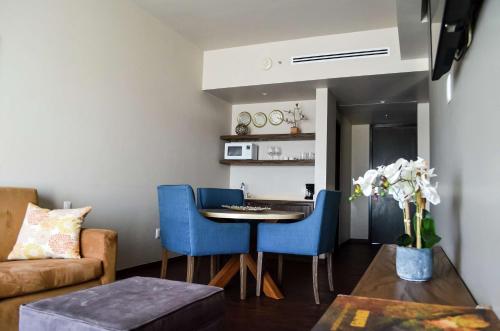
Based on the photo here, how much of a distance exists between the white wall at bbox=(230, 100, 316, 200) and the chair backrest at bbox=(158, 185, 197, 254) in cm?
281

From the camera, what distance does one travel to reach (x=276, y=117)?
19.5ft

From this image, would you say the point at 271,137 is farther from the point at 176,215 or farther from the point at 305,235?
the point at 176,215

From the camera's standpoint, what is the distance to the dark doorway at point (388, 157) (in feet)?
23.2

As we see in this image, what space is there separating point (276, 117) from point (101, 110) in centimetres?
292

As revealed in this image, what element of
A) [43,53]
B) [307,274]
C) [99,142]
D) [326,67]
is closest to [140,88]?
[99,142]

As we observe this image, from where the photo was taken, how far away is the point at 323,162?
16.4 ft

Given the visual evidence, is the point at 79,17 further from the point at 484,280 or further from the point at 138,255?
the point at 484,280

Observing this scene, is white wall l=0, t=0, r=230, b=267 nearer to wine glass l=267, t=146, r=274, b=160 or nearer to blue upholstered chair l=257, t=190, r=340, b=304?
wine glass l=267, t=146, r=274, b=160

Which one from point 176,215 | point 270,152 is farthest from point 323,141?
point 176,215

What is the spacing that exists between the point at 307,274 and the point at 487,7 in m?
3.66

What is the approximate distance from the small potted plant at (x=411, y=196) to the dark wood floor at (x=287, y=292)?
53.9 inches

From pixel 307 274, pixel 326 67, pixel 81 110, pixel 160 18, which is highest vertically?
pixel 160 18

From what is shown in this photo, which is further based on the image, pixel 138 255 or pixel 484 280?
pixel 138 255

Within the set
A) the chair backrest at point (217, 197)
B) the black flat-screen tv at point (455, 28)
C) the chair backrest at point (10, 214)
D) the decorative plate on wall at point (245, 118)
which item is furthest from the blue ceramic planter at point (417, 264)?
the decorative plate on wall at point (245, 118)
